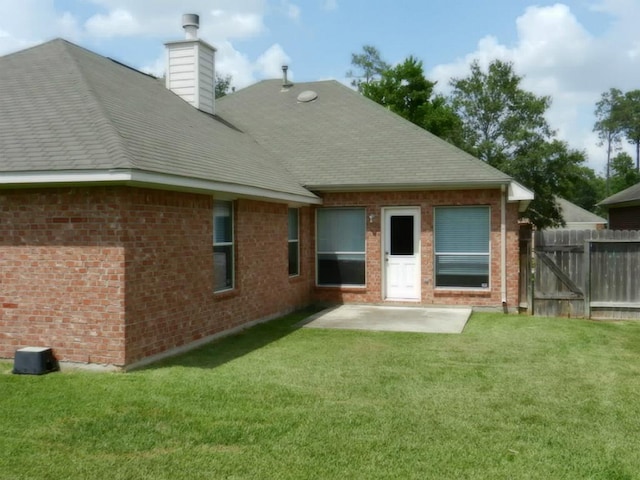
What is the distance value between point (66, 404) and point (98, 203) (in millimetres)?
2489

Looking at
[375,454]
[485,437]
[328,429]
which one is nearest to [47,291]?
[328,429]

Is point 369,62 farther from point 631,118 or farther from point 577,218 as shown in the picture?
point 631,118

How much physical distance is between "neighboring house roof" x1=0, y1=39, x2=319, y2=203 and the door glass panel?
1907 mm

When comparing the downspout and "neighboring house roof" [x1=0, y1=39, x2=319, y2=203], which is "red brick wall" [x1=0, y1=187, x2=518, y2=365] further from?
the downspout

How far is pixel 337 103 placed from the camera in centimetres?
1680

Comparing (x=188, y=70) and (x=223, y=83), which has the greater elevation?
(x=223, y=83)

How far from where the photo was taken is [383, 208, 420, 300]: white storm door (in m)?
13.5

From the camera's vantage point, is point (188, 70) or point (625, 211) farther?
point (625, 211)

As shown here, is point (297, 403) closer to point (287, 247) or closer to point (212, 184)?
point (212, 184)

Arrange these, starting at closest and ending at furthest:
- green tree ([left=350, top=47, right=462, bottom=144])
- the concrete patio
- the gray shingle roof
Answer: the concrete patio < the gray shingle roof < green tree ([left=350, top=47, right=462, bottom=144])

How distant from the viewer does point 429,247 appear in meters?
13.2

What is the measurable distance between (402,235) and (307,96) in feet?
19.2

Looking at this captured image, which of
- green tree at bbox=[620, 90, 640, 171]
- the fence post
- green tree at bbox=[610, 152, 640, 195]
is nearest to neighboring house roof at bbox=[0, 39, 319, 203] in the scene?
the fence post

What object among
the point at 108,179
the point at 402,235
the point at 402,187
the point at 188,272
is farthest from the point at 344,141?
the point at 108,179
